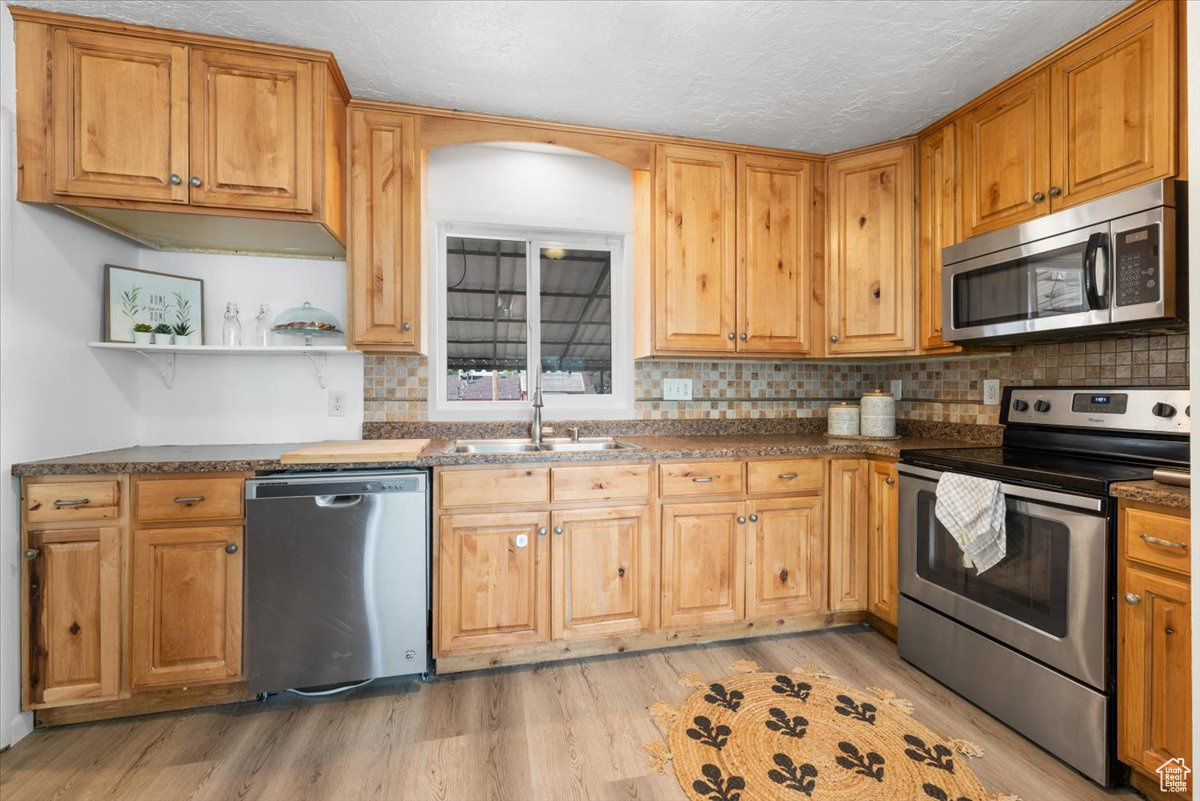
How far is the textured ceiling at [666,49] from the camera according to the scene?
1726 millimetres

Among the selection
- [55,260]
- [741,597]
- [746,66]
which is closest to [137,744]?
[55,260]

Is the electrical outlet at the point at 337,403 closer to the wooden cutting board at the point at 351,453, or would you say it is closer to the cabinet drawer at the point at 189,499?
the wooden cutting board at the point at 351,453

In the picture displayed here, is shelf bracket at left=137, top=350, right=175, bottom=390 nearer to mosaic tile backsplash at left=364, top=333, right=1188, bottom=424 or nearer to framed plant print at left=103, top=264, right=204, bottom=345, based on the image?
framed plant print at left=103, top=264, right=204, bottom=345

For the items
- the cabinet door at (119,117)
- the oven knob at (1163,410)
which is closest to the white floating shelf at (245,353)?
the cabinet door at (119,117)

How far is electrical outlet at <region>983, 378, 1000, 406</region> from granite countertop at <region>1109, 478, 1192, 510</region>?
997 millimetres

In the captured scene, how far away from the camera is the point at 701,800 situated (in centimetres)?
147

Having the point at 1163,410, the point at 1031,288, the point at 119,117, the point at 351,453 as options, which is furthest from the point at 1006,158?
the point at 119,117

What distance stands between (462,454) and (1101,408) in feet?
7.88

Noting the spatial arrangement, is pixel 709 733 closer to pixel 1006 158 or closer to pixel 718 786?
pixel 718 786

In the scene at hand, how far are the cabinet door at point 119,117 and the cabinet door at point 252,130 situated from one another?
61 mm

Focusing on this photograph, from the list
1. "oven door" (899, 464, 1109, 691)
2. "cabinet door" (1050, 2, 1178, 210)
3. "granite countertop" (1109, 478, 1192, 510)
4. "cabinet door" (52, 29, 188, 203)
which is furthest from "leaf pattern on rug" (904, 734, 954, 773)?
"cabinet door" (52, 29, 188, 203)

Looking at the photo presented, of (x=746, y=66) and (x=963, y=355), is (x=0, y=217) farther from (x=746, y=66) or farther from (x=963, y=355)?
(x=963, y=355)

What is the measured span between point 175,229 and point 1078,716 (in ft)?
11.8

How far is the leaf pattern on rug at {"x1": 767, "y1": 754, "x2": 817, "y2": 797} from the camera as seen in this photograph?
152cm
